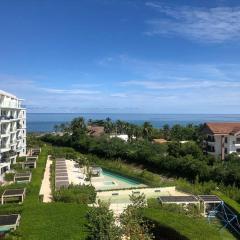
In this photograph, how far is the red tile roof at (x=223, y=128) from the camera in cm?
4984

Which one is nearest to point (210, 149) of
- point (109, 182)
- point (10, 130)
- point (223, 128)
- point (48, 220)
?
point (223, 128)

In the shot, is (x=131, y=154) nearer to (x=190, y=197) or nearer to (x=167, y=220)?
(x=190, y=197)

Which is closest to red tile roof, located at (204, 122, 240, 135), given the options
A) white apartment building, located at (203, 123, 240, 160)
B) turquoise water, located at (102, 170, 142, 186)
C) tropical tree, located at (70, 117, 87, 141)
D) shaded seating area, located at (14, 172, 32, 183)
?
white apartment building, located at (203, 123, 240, 160)

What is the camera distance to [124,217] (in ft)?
66.2

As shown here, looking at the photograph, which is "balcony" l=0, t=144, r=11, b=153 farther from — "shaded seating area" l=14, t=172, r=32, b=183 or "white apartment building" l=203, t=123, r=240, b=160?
"white apartment building" l=203, t=123, r=240, b=160

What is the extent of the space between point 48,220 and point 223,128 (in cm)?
3307

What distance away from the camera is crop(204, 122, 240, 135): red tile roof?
4984 centimetres

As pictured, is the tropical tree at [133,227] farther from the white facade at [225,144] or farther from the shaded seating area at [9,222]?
the white facade at [225,144]

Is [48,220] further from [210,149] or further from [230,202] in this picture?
[210,149]

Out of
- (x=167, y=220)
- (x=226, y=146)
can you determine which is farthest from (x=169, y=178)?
(x=167, y=220)

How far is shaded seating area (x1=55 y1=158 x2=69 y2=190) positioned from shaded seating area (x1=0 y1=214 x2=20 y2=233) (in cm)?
1002

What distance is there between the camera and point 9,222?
22844 mm

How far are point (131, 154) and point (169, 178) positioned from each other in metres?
11.3

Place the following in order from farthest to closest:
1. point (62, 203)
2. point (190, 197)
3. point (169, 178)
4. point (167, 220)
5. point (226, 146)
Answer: point (226, 146)
point (169, 178)
point (190, 197)
point (62, 203)
point (167, 220)
